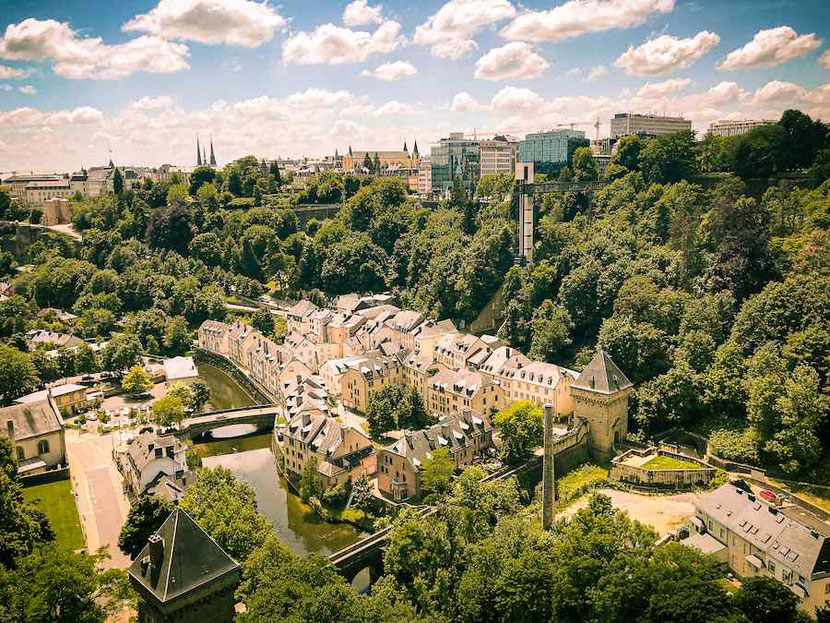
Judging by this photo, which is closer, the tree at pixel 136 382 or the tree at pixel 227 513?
the tree at pixel 227 513

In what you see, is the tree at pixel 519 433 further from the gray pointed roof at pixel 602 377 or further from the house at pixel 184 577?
the house at pixel 184 577

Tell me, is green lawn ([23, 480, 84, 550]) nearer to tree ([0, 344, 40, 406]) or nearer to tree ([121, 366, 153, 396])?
tree ([0, 344, 40, 406])

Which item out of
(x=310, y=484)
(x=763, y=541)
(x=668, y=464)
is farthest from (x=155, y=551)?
(x=668, y=464)

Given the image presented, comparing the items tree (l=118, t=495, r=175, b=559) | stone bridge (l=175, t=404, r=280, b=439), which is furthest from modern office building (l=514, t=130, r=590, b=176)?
tree (l=118, t=495, r=175, b=559)

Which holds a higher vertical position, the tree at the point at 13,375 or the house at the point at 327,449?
the tree at the point at 13,375

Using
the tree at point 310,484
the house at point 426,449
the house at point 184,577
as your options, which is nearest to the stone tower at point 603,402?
the house at point 426,449

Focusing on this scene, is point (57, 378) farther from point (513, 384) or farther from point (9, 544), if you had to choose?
point (513, 384)
